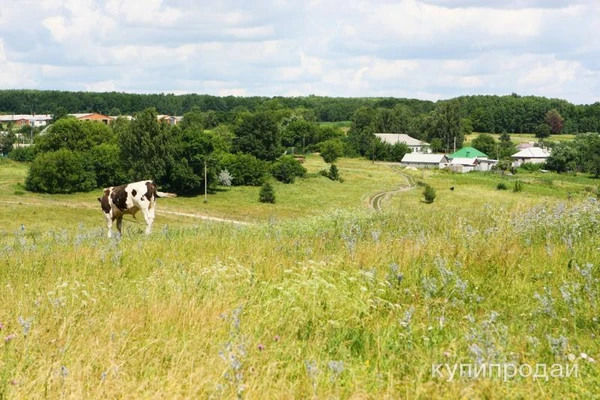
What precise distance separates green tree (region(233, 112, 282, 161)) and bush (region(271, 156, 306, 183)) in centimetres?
832

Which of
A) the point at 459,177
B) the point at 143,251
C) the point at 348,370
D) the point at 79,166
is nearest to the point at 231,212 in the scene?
the point at 79,166

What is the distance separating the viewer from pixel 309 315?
6.08 m

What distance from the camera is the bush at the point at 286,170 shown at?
9762 cm

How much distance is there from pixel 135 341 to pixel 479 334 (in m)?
3.01

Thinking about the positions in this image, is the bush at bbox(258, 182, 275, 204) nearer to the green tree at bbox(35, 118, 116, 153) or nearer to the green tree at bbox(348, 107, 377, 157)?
the green tree at bbox(35, 118, 116, 153)

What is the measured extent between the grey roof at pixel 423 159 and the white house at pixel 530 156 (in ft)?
62.8

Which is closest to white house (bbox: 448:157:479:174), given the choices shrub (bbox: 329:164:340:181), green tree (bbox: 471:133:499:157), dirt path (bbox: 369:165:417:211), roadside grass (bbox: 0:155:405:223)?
dirt path (bbox: 369:165:417:211)

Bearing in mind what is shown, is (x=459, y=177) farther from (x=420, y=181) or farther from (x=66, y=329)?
(x=66, y=329)

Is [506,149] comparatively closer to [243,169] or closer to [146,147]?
[243,169]

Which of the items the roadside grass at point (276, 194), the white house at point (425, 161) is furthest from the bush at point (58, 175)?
the white house at point (425, 161)

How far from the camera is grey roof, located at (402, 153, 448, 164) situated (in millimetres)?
141750

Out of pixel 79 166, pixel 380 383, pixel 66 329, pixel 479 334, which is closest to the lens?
pixel 380 383

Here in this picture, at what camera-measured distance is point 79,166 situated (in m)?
82.3

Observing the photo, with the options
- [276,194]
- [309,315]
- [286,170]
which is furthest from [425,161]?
[309,315]
